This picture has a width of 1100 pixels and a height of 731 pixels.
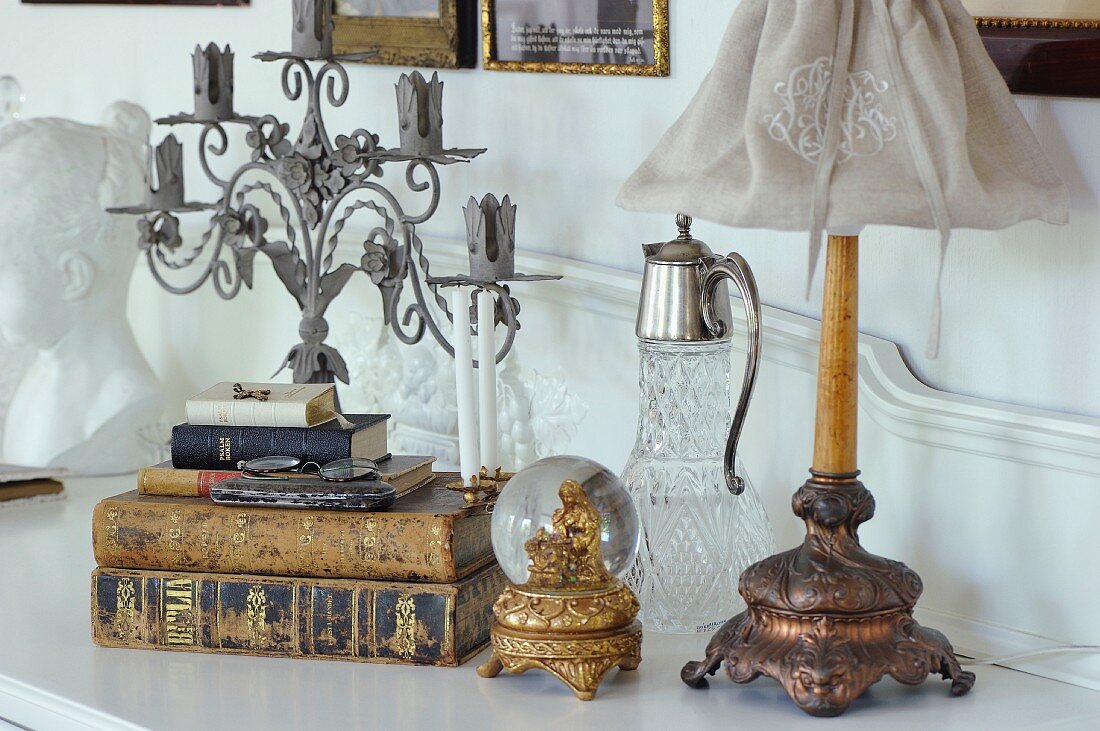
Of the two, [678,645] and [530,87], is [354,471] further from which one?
[530,87]

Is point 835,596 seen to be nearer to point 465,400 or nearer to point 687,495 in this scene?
point 687,495

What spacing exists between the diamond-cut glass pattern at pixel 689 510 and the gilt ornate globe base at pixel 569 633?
149 mm

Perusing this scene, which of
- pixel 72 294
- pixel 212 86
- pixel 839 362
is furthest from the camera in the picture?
pixel 72 294

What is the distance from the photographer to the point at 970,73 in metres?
0.94

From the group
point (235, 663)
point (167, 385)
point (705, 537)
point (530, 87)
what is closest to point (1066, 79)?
point (705, 537)

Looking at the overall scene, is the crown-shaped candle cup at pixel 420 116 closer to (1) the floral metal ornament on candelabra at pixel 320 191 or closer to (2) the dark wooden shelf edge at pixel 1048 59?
(1) the floral metal ornament on candelabra at pixel 320 191

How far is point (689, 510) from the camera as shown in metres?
1.17

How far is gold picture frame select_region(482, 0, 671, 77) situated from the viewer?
136cm

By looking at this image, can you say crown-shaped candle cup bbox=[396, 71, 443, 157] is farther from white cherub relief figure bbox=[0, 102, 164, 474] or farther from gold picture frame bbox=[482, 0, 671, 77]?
white cherub relief figure bbox=[0, 102, 164, 474]

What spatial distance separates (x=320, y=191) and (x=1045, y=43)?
2.70ft

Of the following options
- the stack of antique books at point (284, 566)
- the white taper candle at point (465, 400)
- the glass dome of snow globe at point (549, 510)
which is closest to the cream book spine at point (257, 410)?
the stack of antique books at point (284, 566)

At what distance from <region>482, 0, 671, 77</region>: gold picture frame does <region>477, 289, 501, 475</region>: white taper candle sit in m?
0.33

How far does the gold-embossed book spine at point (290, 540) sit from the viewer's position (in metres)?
1.08

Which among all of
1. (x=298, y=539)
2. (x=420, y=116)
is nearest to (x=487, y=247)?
(x=420, y=116)
